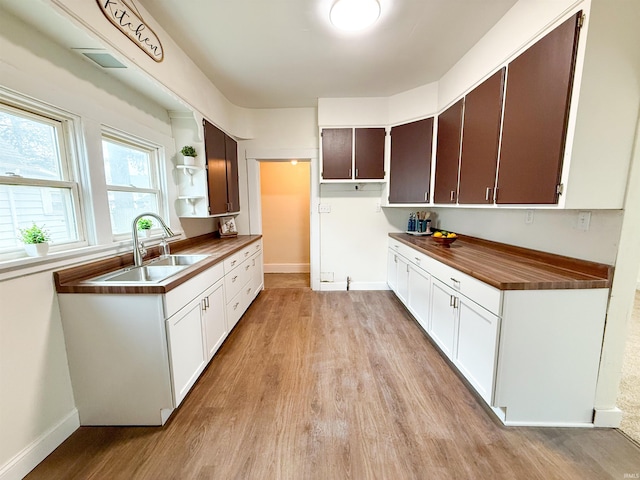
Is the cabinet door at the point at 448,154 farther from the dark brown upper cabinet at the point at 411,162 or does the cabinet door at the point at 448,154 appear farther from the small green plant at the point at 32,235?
the small green plant at the point at 32,235

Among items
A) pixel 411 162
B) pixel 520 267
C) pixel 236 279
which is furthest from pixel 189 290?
pixel 411 162

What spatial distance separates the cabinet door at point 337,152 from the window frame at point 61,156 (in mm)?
2393

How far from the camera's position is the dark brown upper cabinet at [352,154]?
3.28 meters

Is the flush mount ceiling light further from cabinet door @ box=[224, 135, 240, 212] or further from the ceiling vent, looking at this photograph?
cabinet door @ box=[224, 135, 240, 212]

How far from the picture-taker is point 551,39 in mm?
1388

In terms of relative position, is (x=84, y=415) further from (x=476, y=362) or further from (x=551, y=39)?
(x=551, y=39)

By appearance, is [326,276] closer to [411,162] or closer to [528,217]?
[411,162]

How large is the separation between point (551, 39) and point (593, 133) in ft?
1.94

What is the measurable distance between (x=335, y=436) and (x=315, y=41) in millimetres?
2835

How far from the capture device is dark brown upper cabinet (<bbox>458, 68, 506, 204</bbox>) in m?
1.86

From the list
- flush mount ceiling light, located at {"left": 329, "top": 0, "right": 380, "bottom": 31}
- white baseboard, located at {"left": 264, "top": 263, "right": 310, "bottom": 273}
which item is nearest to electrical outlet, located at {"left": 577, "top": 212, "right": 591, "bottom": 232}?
flush mount ceiling light, located at {"left": 329, "top": 0, "right": 380, "bottom": 31}

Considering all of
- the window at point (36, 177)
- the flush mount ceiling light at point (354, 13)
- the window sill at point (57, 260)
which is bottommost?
the window sill at point (57, 260)

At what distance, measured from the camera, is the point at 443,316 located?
2.08m

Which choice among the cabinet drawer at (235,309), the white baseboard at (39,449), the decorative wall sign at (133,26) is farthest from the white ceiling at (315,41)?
the white baseboard at (39,449)
